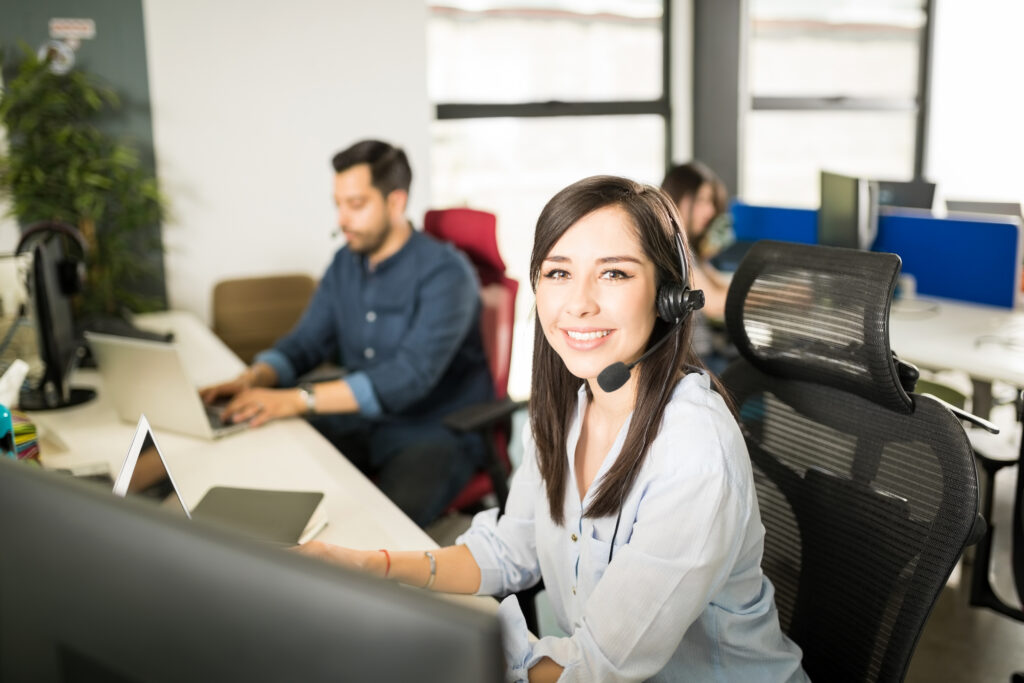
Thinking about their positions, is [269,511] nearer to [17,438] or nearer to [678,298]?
[17,438]

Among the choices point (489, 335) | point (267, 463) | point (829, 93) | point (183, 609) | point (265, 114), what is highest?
point (829, 93)

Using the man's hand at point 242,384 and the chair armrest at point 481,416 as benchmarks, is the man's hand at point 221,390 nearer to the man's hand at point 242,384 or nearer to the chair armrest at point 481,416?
the man's hand at point 242,384

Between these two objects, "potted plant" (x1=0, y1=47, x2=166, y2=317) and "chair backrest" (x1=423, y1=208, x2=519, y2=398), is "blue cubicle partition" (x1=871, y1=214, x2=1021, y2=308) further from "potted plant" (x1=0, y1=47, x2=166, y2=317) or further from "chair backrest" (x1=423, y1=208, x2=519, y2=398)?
"potted plant" (x1=0, y1=47, x2=166, y2=317)

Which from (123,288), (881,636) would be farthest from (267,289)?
(881,636)

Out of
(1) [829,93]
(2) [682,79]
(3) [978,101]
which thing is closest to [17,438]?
(2) [682,79]

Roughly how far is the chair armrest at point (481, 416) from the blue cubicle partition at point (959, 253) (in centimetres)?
182

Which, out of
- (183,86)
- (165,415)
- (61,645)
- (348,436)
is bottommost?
(348,436)

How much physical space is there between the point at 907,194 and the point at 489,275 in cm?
208

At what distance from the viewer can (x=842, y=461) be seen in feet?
4.30

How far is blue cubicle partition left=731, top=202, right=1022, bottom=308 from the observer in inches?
124

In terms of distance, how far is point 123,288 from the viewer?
12.0ft

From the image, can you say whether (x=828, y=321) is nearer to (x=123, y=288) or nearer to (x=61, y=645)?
(x=61, y=645)

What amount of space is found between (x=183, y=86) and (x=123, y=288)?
0.84 metres

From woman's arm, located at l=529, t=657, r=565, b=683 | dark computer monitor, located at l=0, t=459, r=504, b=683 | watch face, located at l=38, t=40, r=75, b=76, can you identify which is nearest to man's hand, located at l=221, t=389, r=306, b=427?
woman's arm, located at l=529, t=657, r=565, b=683
